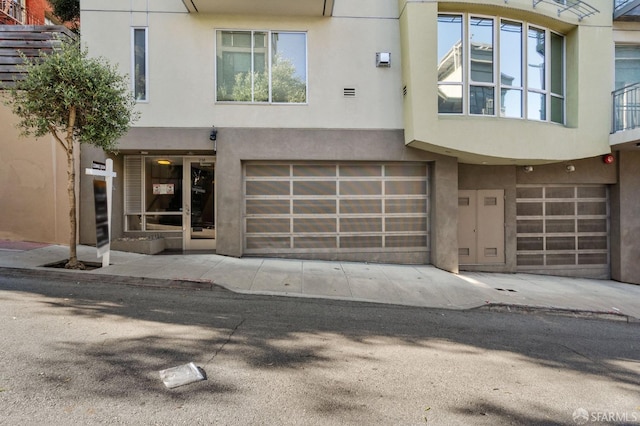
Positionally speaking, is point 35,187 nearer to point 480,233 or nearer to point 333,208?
point 333,208

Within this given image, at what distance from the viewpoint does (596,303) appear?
7.80 m

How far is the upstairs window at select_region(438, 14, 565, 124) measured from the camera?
959 centimetres

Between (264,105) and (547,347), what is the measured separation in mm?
8386

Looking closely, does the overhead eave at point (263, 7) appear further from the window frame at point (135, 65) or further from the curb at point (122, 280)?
the curb at point (122, 280)

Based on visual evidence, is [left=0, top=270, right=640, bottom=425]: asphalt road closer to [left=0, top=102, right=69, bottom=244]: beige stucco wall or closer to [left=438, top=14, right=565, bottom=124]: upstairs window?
[left=0, top=102, right=69, bottom=244]: beige stucco wall

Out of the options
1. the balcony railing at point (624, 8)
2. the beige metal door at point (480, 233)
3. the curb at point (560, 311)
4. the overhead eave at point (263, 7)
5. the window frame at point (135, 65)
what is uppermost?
the balcony railing at point (624, 8)

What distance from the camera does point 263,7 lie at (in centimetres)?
965

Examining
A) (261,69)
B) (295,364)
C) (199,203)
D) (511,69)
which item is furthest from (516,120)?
(199,203)

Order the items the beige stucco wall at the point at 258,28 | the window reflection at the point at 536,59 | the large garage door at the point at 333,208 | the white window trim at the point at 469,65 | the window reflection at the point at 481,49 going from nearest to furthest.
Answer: the white window trim at the point at 469,65
the window reflection at the point at 481,49
the beige stucco wall at the point at 258,28
the window reflection at the point at 536,59
the large garage door at the point at 333,208

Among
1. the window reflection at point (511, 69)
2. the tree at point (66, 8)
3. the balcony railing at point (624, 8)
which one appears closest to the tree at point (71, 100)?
the window reflection at point (511, 69)

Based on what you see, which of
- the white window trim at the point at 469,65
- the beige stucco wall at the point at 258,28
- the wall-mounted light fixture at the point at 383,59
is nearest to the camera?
the white window trim at the point at 469,65

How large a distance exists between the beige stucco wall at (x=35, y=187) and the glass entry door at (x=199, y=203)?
3184mm

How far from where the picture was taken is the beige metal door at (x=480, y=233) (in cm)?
1100

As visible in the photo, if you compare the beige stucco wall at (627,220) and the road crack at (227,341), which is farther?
the beige stucco wall at (627,220)
